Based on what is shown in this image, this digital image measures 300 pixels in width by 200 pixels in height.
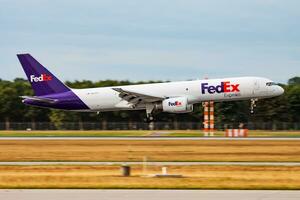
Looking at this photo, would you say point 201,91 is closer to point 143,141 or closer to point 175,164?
point 143,141

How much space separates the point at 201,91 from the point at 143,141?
15.4 meters

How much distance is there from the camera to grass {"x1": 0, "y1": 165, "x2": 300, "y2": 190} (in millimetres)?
25719

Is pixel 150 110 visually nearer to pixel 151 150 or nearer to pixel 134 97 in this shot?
pixel 134 97

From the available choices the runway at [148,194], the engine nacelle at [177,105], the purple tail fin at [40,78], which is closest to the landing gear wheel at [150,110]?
the engine nacelle at [177,105]

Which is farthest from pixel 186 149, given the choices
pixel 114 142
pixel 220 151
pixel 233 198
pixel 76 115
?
pixel 76 115

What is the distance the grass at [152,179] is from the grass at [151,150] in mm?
5844

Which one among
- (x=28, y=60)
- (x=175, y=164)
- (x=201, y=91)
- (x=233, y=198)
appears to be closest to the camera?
(x=233, y=198)

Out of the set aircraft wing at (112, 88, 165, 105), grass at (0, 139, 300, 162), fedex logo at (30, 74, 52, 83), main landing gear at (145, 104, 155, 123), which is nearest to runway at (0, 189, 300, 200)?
grass at (0, 139, 300, 162)

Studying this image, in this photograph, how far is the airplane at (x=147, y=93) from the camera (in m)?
69.2

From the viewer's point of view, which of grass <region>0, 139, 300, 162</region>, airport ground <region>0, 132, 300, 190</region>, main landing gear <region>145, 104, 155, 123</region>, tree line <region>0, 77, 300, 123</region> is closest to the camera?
airport ground <region>0, 132, 300, 190</region>

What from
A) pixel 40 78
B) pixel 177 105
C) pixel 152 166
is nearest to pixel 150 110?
pixel 177 105

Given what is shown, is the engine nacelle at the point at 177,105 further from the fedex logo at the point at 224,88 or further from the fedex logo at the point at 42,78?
the fedex logo at the point at 42,78

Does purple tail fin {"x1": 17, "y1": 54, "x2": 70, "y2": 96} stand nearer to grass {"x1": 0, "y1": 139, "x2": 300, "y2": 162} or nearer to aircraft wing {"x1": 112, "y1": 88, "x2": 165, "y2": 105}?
aircraft wing {"x1": 112, "y1": 88, "x2": 165, "y2": 105}

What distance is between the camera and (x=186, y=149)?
4700cm
